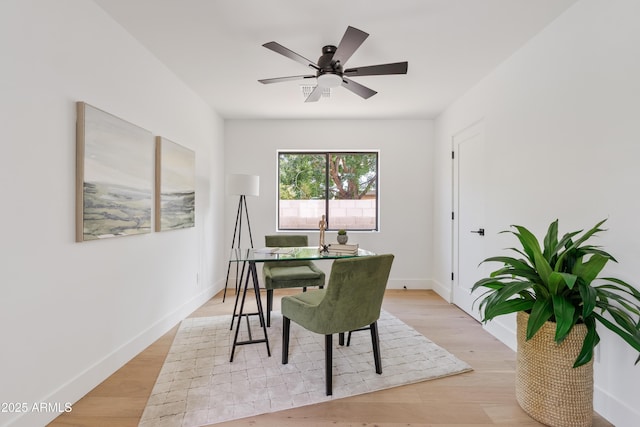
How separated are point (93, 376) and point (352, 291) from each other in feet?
5.92

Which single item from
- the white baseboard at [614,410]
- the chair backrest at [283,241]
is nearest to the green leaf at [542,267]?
the white baseboard at [614,410]

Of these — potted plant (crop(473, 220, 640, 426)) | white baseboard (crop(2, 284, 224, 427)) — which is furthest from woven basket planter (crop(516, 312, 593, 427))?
white baseboard (crop(2, 284, 224, 427))

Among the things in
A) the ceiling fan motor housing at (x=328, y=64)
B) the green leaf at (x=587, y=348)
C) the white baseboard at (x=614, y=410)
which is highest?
the ceiling fan motor housing at (x=328, y=64)

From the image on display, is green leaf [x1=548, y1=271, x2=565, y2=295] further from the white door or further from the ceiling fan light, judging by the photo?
the ceiling fan light

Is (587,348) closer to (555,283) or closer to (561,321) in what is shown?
(561,321)

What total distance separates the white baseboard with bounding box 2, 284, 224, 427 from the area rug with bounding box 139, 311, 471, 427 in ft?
0.65

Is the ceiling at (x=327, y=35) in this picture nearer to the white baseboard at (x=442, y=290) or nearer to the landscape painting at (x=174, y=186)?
the landscape painting at (x=174, y=186)

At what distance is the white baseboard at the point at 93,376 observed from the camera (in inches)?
66.6

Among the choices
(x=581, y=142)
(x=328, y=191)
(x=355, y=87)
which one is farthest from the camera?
(x=328, y=191)

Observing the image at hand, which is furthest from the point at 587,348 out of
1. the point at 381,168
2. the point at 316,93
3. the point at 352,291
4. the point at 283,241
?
the point at 381,168

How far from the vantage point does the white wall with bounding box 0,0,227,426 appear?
159 centimetres

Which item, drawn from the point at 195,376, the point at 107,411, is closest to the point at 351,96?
the point at 195,376

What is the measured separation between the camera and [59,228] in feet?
6.16

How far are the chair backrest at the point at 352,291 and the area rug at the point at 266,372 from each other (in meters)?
0.45
